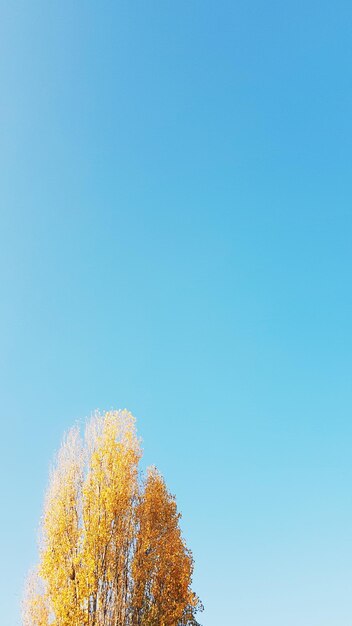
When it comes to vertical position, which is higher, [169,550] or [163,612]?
[169,550]

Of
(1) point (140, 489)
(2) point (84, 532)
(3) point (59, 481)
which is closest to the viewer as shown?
(2) point (84, 532)

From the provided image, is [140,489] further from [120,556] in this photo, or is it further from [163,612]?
[163,612]

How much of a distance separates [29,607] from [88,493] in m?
3.30

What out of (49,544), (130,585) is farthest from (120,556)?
(49,544)

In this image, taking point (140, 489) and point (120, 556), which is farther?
point (140, 489)

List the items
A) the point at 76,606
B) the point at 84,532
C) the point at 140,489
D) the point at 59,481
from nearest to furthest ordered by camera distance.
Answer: the point at 76,606
the point at 84,532
the point at 59,481
the point at 140,489

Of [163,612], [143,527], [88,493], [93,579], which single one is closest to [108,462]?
[88,493]

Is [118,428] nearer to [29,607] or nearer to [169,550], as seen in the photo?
[169,550]

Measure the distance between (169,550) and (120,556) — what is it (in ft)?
→ 6.65

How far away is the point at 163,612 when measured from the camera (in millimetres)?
17391

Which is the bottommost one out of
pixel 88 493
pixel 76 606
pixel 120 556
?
pixel 76 606

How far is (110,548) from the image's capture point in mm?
16250

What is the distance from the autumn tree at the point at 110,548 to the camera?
15422mm

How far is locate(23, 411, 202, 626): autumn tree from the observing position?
50.6 feet
